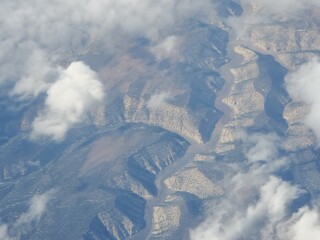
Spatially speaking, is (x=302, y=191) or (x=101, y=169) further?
(x=101, y=169)

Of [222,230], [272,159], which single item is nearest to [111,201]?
[222,230]

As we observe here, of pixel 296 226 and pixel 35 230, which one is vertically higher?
pixel 35 230

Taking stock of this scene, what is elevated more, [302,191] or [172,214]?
[172,214]

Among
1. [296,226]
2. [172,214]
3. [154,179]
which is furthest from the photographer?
[154,179]

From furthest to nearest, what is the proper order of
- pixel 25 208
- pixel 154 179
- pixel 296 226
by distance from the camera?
pixel 154 179 < pixel 25 208 < pixel 296 226

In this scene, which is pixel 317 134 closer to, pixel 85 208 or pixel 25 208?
pixel 85 208

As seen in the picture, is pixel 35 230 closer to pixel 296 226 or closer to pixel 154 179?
pixel 154 179

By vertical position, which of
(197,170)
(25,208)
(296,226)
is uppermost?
(25,208)

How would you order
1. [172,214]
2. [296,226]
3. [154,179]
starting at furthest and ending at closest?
[154,179] → [172,214] → [296,226]

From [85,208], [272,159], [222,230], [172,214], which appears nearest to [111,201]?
[85,208]
